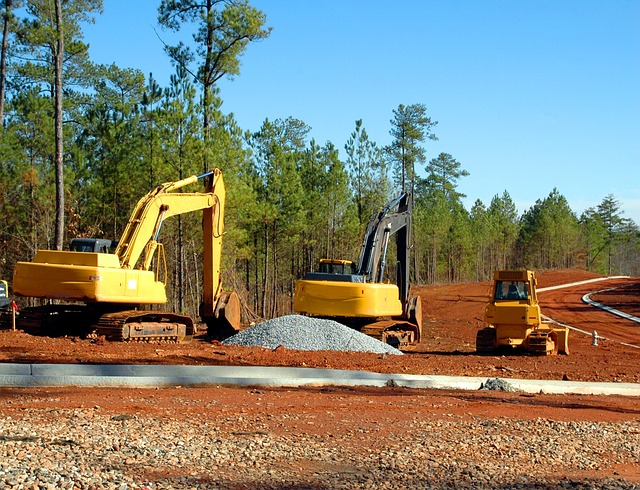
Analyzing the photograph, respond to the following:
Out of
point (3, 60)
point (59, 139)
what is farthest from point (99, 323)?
point (3, 60)

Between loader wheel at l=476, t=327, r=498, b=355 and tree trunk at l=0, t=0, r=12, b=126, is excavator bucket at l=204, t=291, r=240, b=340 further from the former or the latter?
tree trunk at l=0, t=0, r=12, b=126

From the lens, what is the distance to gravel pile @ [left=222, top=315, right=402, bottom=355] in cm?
1936

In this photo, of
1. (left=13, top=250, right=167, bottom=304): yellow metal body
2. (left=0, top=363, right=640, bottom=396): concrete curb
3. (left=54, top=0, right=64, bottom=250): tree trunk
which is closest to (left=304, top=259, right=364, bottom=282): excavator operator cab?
(left=13, top=250, right=167, bottom=304): yellow metal body

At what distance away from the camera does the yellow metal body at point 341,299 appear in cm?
2059

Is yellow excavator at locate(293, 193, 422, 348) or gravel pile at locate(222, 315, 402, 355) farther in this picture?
yellow excavator at locate(293, 193, 422, 348)

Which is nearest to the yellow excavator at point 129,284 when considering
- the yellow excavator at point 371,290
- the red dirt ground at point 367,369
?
the red dirt ground at point 367,369

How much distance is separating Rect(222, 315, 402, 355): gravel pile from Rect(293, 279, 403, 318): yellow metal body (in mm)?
641

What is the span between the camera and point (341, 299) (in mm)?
20656

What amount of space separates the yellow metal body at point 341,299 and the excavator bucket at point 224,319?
6.54 feet

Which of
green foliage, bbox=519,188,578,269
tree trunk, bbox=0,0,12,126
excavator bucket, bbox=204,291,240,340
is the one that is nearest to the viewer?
excavator bucket, bbox=204,291,240,340

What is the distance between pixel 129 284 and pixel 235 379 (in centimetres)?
712

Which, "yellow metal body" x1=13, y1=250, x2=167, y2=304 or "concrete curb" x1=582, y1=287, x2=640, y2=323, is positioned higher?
"yellow metal body" x1=13, y1=250, x2=167, y2=304

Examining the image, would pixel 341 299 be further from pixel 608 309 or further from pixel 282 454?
pixel 608 309

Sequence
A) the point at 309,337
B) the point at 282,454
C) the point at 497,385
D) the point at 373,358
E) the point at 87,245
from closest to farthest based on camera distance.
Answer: the point at 282,454 < the point at 497,385 < the point at 373,358 < the point at 87,245 < the point at 309,337
